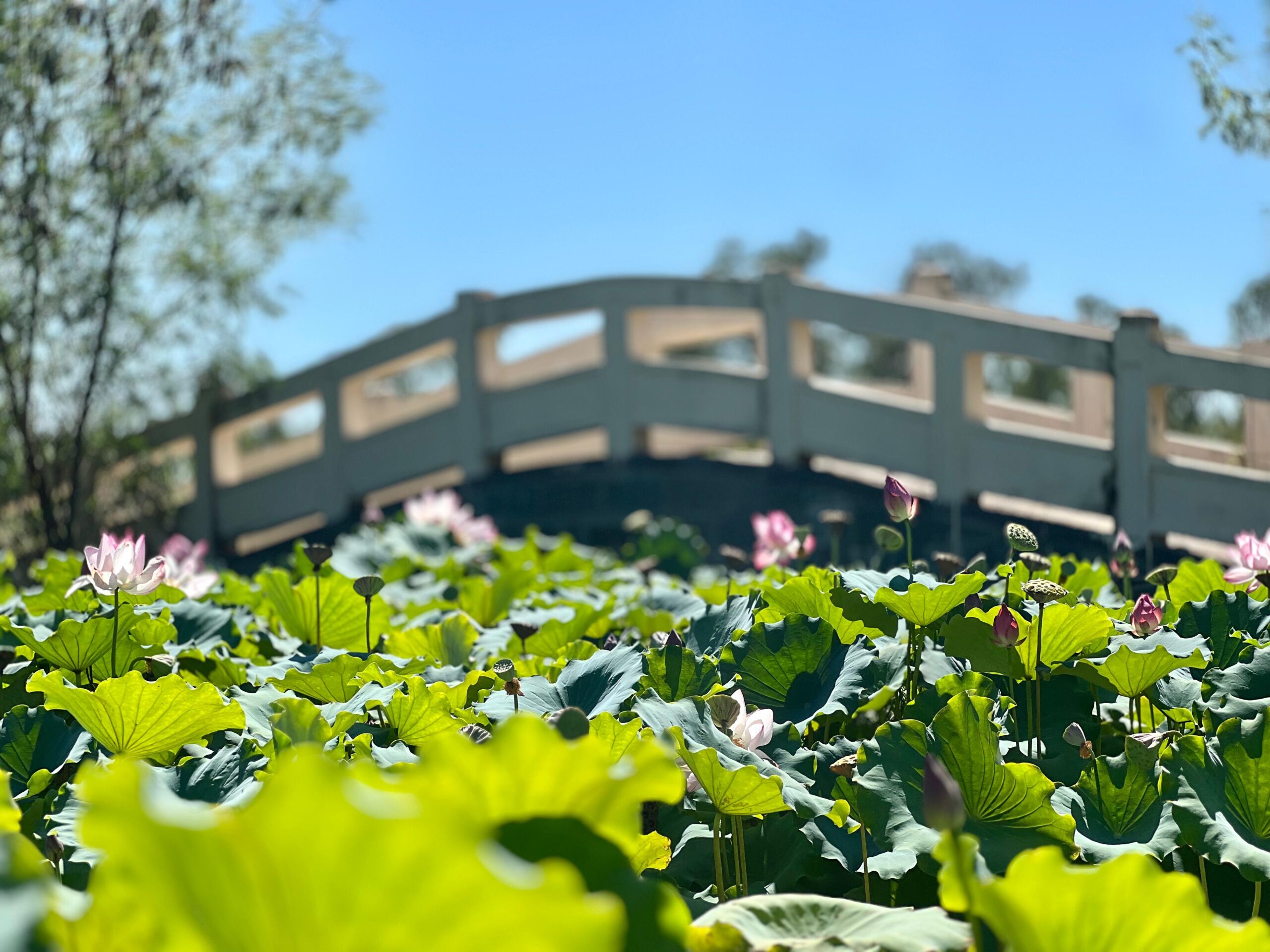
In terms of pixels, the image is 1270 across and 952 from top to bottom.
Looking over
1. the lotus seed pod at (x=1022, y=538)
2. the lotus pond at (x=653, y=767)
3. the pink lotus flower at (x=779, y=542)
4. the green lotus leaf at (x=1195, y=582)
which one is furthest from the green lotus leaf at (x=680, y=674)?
the pink lotus flower at (x=779, y=542)

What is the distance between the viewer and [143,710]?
1.36 metres

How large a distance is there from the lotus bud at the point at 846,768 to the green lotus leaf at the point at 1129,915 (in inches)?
22.0

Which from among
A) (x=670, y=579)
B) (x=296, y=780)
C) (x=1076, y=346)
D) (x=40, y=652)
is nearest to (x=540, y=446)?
(x=1076, y=346)

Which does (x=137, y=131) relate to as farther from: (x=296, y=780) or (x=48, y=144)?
(x=296, y=780)

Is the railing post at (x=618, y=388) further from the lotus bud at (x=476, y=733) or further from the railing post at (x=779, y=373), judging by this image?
the lotus bud at (x=476, y=733)

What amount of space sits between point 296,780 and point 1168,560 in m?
5.98

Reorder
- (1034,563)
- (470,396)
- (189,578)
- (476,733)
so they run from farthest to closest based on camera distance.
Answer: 1. (470,396)
2. (189,578)
3. (1034,563)
4. (476,733)

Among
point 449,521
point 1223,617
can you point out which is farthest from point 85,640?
point 449,521

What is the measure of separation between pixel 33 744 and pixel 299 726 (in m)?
0.38

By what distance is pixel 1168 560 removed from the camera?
5887mm

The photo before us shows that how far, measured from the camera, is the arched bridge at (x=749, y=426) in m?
6.08

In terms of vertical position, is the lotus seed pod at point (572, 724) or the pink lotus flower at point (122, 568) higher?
the lotus seed pod at point (572, 724)

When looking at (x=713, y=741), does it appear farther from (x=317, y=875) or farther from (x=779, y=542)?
(x=779, y=542)

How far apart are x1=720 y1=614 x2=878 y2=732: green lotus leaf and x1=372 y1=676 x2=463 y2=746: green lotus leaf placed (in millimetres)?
394
